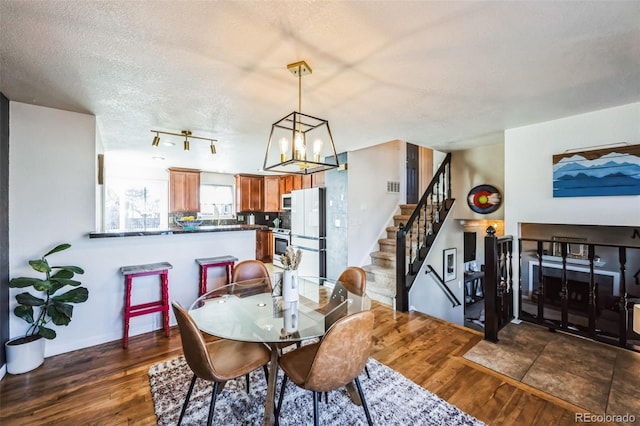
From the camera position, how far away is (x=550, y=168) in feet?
10.3

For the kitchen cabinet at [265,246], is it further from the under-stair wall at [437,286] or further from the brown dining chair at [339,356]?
the brown dining chair at [339,356]

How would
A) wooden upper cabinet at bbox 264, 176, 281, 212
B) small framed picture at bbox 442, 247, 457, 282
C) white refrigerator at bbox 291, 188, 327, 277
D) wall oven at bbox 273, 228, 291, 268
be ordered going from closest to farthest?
small framed picture at bbox 442, 247, 457, 282, white refrigerator at bbox 291, 188, 327, 277, wall oven at bbox 273, 228, 291, 268, wooden upper cabinet at bbox 264, 176, 281, 212

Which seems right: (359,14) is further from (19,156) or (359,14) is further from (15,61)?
(19,156)

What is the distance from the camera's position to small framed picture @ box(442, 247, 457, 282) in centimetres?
475

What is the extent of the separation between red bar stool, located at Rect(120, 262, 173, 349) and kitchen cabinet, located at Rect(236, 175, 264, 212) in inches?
167

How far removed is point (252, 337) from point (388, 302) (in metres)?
2.86

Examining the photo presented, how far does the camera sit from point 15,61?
5.92 feet

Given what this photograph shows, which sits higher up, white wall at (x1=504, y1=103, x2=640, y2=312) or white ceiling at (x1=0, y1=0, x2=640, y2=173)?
white ceiling at (x1=0, y1=0, x2=640, y2=173)

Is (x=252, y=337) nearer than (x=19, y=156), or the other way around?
(x=252, y=337)

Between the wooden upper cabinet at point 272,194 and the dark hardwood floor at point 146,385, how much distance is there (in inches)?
191

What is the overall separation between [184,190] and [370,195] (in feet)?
14.8

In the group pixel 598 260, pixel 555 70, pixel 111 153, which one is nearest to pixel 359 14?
pixel 555 70

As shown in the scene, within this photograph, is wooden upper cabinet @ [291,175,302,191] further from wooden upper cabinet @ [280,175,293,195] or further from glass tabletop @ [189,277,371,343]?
glass tabletop @ [189,277,371,343]

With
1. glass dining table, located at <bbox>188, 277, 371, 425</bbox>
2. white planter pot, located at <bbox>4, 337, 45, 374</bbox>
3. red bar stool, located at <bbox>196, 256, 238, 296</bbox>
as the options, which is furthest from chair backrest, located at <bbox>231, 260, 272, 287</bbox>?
white planter pot, located at <bbox>4, 337, 45, 374</bbox>
